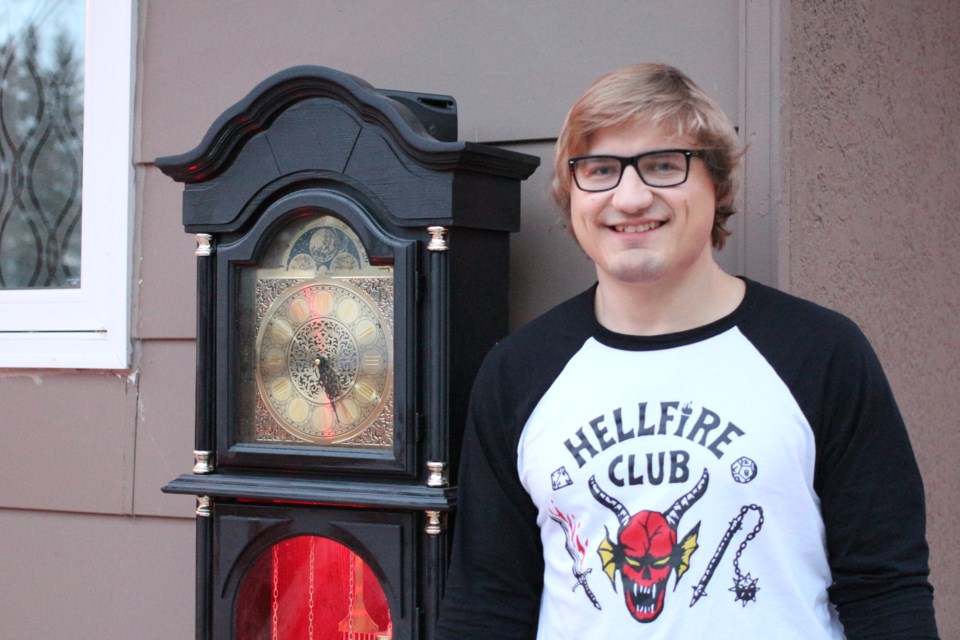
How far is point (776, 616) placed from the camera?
1528 millimetres

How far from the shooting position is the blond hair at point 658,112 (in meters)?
1.66

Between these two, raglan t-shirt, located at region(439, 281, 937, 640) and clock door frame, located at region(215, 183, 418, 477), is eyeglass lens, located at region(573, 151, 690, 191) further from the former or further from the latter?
clock door frame, located at region(215, 183, 418, 477)

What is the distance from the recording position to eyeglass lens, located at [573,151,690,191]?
166 cm

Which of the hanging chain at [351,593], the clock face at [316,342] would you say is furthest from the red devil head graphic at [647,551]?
the hanging chain at [351,593]

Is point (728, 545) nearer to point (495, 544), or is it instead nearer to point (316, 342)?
point (495, 544)

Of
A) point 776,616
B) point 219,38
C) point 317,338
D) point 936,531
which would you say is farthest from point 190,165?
point 936,531

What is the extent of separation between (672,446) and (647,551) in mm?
144

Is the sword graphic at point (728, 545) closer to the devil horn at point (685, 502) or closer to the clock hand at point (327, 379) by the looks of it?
the devil horn at point (685, 502)

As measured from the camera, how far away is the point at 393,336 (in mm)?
2035

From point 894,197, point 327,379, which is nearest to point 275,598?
point 327,379

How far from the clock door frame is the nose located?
0.48 m

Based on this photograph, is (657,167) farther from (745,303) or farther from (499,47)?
(499,47)

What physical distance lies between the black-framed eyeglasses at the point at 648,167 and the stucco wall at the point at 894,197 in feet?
1.90

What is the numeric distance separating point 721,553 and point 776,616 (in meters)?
0.11
